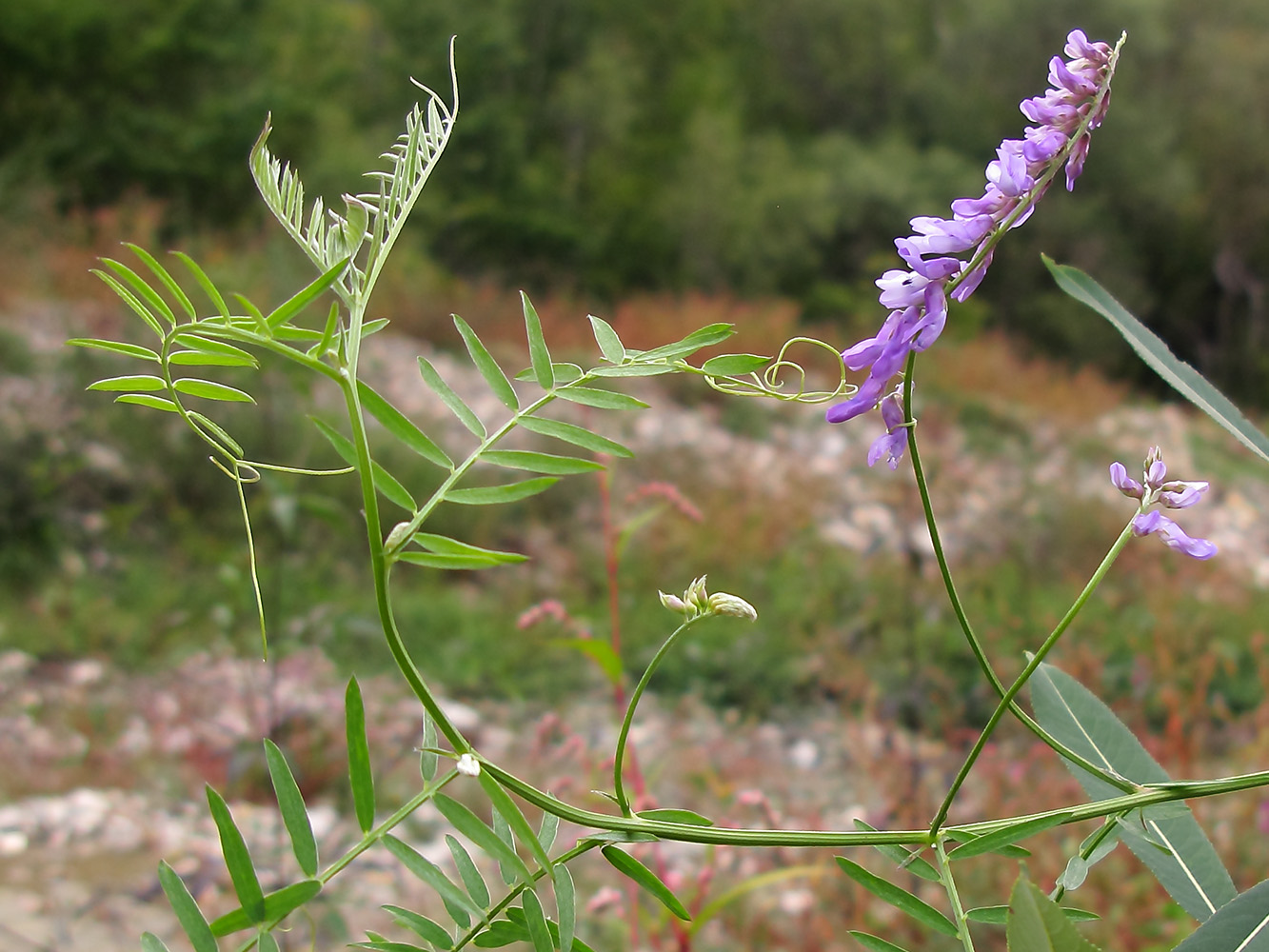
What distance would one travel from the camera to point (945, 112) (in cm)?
768

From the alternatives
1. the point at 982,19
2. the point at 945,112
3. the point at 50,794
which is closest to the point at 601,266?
the point at 945,112

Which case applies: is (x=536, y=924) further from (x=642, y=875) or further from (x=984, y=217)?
(x=984, y=217)

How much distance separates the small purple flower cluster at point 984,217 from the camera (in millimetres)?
231

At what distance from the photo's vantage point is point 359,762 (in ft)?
0.74

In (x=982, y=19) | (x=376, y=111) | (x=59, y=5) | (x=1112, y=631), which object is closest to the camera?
(x=1112, y=631)

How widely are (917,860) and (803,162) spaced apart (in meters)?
7.92

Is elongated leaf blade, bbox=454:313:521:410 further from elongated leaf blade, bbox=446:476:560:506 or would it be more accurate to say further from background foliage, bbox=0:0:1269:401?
background foliage, bbox=0:0:1269:401

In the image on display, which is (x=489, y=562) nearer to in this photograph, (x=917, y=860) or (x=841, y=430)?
(x=917, y=860)

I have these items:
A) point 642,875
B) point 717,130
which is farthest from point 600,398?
point 717,130

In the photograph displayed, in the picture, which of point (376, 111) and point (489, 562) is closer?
point (489, 562)

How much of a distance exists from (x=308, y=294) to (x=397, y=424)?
0.12ft

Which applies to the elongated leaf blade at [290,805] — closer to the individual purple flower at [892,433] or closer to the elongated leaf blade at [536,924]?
the elongated leaf blade at [536,924]

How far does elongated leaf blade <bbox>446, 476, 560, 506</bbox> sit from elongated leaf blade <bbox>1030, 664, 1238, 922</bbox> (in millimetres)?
174

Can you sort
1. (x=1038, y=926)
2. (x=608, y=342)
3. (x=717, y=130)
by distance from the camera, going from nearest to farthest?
(x=1038, y=926)
(x=608, y=342)
(x=717, y=130)
